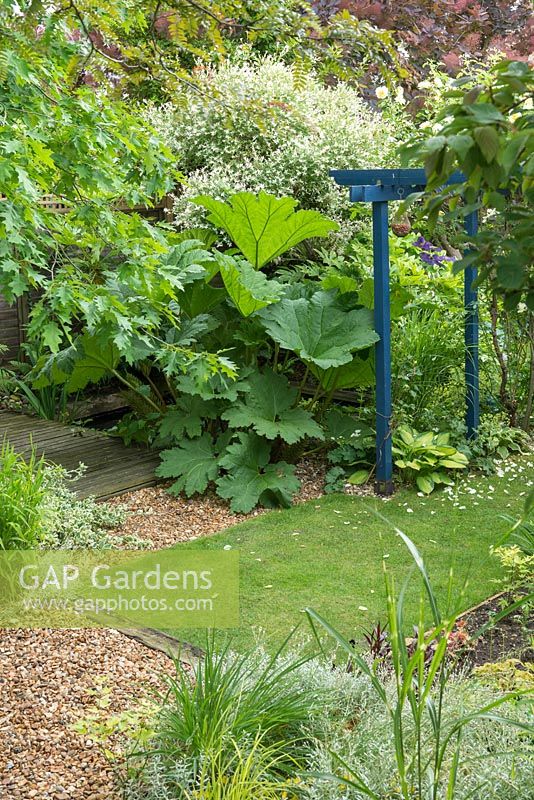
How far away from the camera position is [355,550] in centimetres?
480

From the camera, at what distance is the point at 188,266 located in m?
5.51

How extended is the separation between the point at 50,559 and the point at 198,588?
69 cm

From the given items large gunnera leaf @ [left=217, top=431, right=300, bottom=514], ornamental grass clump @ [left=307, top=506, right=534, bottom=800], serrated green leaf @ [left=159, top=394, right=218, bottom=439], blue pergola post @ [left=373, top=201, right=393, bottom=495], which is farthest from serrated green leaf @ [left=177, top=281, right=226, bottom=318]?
ornamental grass clump @ [left=307, top=506, right=534, bottom=800]

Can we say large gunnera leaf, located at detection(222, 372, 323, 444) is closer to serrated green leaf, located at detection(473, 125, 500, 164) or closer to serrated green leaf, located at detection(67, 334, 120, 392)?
serrated green leaf, located at detection(67, 334, 120, 392)

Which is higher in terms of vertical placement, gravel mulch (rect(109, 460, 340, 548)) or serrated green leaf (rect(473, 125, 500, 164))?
serrated green leaf (rect(473, 125, 500, 164))

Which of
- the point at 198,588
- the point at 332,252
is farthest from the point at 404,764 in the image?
the point at 332,252

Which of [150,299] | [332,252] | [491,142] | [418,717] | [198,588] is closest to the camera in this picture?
[491,142]

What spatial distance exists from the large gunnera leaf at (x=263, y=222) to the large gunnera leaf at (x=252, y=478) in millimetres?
1132

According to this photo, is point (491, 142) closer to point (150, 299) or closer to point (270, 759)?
point (270, 759)

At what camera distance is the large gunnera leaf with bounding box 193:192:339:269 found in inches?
216

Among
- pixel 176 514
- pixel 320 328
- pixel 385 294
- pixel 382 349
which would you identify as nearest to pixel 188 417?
pixel 176 514

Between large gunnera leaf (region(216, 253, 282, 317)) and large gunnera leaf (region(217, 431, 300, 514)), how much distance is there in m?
0.74

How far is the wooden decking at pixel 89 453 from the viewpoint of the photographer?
18.2 ft

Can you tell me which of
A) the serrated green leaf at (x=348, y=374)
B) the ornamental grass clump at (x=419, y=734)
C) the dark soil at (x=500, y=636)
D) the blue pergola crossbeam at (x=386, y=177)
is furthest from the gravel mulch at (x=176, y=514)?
the ornamental grass clump at (x=419, y=734)
